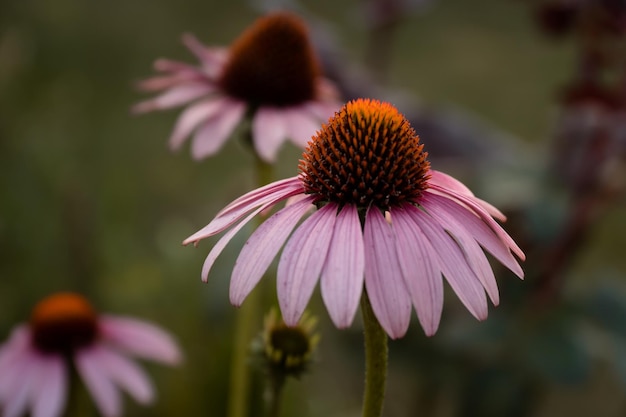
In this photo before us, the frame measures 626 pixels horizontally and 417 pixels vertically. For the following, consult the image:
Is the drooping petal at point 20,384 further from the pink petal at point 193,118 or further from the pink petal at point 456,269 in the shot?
the pink petal at point 456,269

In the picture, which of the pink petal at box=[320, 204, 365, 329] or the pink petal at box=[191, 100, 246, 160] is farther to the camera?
the pink petal at box=[191, 100, 246, 160]

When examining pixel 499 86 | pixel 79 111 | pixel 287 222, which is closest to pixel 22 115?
pixel 79 111

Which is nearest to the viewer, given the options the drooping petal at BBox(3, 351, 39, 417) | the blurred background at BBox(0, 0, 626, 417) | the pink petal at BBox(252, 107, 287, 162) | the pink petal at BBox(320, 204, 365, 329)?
the pink petal at BBox(320, 204, 365, 329)

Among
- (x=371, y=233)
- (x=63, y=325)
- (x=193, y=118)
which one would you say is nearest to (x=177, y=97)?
(x=193, y=118)

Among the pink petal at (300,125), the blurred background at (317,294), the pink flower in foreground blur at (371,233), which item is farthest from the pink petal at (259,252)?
the blurred background at (317,294)

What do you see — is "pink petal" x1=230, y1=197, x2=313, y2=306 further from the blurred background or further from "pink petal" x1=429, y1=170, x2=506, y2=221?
the blurred background

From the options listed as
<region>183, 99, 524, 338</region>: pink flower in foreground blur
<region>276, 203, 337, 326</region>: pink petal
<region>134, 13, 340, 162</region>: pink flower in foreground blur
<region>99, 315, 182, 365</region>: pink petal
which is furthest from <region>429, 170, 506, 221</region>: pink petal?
<region>99, 315, 182, 365</region>: pink petal

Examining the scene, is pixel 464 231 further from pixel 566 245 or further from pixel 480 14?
pixel 480 14
